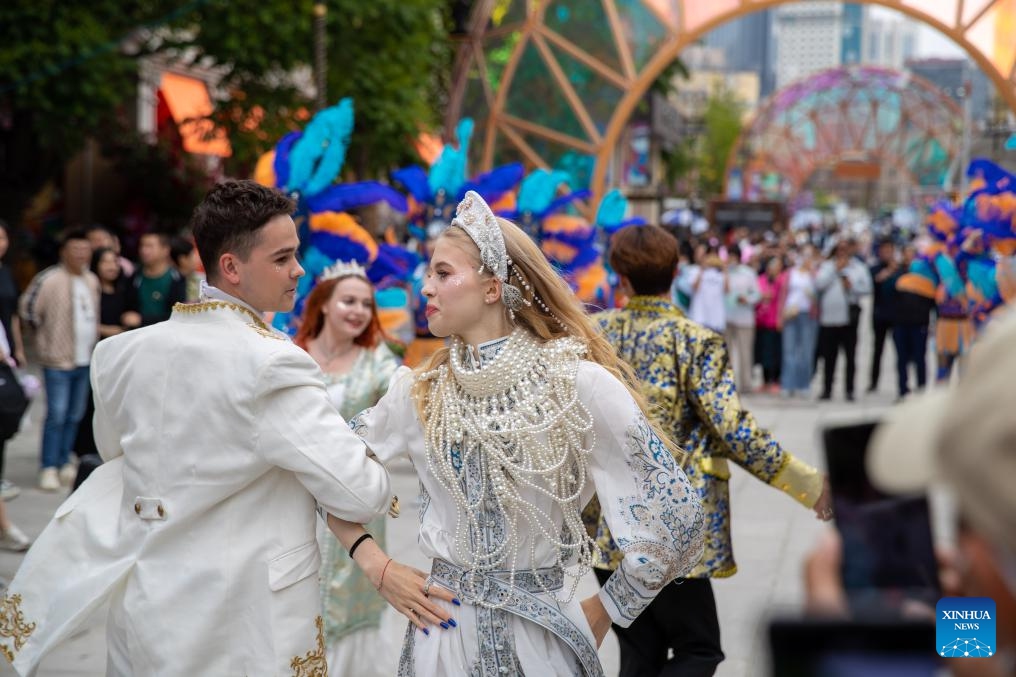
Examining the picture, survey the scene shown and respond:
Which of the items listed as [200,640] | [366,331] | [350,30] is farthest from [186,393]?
[350,30]

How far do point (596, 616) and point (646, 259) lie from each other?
1.64 metres

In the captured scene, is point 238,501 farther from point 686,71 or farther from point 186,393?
point 686,71

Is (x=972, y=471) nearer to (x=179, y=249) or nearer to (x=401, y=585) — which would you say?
(x=401, y=585)

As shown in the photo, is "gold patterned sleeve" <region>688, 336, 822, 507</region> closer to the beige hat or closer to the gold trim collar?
the gold trim collar

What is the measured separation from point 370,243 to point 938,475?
19.3 feet

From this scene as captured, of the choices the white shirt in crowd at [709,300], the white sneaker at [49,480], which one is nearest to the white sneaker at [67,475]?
the white sneaker at [49,480]

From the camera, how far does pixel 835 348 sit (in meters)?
14.9

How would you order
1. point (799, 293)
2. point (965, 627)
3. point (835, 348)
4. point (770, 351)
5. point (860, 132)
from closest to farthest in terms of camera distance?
point (965, 627)
point (799, 293)
point (835, 348)
point (770, 351)
point (860, 132)

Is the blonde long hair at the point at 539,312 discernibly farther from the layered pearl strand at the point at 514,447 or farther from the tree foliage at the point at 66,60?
the tree foliage at the point at 66,60

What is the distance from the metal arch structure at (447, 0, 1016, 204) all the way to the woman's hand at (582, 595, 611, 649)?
13592mm

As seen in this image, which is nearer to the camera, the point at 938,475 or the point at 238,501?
the point at 938,475

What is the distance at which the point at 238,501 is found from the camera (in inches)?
113

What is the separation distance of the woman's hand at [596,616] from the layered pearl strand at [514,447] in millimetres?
85

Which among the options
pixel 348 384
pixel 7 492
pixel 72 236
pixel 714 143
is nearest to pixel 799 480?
pixel 348 384
